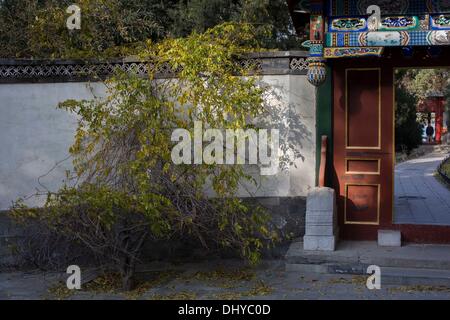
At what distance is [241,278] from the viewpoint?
696cm

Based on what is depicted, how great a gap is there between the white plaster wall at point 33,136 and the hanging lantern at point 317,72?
2.85 meters

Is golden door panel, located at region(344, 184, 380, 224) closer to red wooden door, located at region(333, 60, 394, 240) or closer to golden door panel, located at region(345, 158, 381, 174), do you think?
red wooden door, located at region(333, 60, 394, 240)

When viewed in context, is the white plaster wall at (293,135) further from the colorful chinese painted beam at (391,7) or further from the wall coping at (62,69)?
the colorful chinese painted beam at (391,7)

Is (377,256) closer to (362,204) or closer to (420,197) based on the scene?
(362,204)

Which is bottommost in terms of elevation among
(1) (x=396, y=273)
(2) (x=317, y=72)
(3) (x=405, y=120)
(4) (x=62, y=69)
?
(1) (x=396, y=273)

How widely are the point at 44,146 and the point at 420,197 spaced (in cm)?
782

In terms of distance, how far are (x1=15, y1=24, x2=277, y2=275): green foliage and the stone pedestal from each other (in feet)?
1.76

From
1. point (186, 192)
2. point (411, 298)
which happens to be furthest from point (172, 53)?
point (411, 298)

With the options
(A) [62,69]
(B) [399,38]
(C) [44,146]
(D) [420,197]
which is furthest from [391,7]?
(D) [420,197]

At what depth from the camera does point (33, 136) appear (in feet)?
25.9

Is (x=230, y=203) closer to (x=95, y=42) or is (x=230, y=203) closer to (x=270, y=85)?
(x=270, y=85)

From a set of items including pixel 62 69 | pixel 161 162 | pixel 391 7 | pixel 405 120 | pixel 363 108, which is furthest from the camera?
pixel 405 120

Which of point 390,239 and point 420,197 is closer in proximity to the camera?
point 390,239

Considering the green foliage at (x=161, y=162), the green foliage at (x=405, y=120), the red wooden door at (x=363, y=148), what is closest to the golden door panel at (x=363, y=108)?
the red wooden door at (x=363, y=148)
